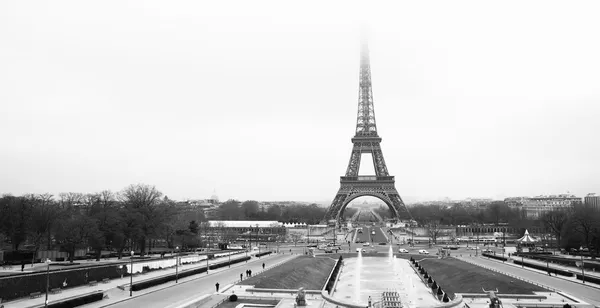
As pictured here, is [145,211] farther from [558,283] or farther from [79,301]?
[558,283]

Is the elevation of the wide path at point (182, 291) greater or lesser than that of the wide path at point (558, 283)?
greater

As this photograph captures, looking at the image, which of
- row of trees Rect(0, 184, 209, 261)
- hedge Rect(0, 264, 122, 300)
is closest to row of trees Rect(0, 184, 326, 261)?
row of trees Rect(0, 184, 209, 261)

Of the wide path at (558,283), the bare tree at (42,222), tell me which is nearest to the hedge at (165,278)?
the bare tree at (42,222)

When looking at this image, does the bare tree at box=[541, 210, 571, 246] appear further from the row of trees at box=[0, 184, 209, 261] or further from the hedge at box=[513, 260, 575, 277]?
the row of trees at box=[0, 184, 209, 261]

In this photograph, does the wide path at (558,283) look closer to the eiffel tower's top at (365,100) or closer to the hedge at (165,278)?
the hedge at (165,278)

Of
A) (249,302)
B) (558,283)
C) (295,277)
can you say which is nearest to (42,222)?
(295,277)

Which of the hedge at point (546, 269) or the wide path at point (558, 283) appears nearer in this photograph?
the wide path at point (558, 283)
